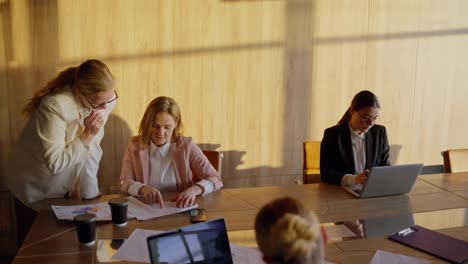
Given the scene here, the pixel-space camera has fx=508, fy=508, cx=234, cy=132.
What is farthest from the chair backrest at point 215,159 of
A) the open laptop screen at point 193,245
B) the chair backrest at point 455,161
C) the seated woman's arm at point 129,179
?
the chair backrest at point 455,161

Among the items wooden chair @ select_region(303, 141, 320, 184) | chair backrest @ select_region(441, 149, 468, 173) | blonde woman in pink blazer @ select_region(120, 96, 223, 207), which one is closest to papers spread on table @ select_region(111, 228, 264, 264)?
blonde woman in pink blazer @ select_region(120, 96, 223, 207)

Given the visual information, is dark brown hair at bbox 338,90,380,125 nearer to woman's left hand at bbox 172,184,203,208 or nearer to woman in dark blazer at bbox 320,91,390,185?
woman in dark blazer at bbox 320,91,390,185

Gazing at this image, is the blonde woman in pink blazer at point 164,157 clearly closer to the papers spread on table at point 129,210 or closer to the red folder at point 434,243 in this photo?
→ the papers spread on table at point 129,210

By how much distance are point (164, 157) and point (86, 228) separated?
2.78ft

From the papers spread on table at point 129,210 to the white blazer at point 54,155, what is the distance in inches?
6.5

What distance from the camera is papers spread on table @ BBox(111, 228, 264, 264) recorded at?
70.7 inches

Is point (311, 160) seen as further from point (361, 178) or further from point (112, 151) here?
point (112, 151)

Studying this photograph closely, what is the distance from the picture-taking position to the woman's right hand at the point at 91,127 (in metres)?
2.29

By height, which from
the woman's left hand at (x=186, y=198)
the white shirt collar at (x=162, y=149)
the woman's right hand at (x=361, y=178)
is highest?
the white shirt collar at (x=162, y=149)

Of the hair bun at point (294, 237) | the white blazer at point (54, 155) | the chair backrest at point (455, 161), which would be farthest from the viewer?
the chair backrest at point (455, 161)

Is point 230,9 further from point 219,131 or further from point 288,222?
point 288,222

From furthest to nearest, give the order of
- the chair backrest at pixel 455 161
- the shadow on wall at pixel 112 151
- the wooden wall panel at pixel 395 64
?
the wooden wall panel at pixel 395 64
the shadow on wall at pixel 112 151
the chair backrest at pixel 455 161

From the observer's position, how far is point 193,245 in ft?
5.36

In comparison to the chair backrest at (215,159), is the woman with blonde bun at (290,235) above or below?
above
